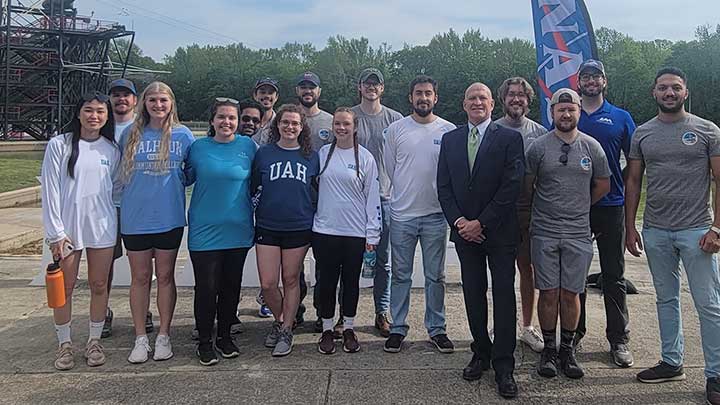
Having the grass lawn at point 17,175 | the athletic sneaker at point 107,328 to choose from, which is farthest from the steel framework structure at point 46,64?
the athletic sneaker at point 107,328

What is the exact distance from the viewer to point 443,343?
4355 millimetres

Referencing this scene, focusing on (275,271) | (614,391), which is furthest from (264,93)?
(614,391)

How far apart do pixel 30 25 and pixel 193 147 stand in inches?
1724

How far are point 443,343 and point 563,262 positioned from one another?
1.09 metres

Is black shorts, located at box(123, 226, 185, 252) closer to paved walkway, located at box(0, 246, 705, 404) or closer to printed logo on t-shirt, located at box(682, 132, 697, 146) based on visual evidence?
paved walkway, located at box(0, 246, 705, 404)

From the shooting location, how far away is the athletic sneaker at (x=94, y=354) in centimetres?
411

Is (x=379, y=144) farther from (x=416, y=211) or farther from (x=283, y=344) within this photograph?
(x=283, y=344)

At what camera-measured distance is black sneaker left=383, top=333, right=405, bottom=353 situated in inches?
171

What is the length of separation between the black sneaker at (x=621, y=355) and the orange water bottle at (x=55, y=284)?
3.83 m

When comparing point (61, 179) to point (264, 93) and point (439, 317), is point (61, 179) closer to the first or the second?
point (264, 93)

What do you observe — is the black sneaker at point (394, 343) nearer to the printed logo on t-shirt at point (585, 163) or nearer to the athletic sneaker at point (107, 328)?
the printed logo on t-shirt at point (585, 163)

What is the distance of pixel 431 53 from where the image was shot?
3556 inches

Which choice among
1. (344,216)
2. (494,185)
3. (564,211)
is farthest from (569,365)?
(344,216)

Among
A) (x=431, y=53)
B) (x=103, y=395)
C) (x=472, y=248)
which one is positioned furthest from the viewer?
(x=431, y=53)
